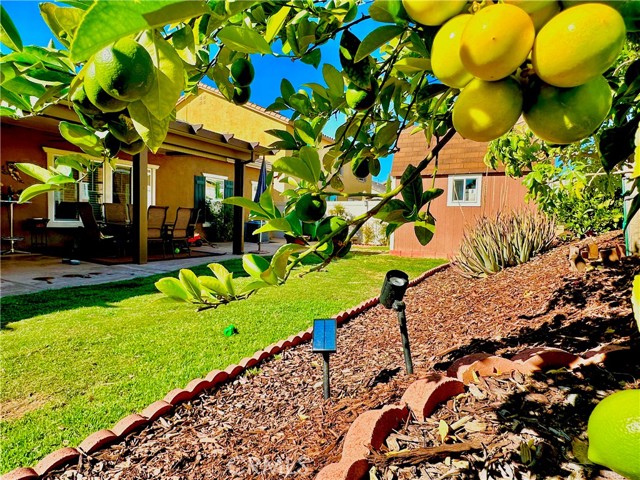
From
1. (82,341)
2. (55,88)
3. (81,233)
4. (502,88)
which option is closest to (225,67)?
(55,88)

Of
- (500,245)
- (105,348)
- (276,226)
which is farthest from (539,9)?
(500,245)

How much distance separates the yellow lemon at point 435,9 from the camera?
0.43 metres

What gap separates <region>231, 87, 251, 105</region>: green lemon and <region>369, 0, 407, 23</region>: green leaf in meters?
0.57

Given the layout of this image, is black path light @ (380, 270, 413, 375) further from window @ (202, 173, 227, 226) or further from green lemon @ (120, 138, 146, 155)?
window @ (202, 173, 227, 226)

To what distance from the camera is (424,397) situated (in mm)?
1606

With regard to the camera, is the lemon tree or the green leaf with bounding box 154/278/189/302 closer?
the lemon tree

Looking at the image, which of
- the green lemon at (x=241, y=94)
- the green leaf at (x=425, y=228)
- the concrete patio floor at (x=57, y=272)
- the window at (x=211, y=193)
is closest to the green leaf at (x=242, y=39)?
the green lemon at (x=241, y=94)

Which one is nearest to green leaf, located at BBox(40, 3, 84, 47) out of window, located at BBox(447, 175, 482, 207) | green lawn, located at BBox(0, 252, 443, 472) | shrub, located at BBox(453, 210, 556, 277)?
green lawn, located at BBox(0, 252, 443, 472)

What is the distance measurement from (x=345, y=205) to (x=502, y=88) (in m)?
17.2

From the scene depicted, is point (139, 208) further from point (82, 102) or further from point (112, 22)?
point (112, 22)

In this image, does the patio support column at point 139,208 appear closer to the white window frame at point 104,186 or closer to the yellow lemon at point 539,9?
the white window frame at point 104,186

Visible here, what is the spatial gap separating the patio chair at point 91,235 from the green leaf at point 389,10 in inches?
351

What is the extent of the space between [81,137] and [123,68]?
502mm

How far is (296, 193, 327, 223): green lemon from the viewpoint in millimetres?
795
